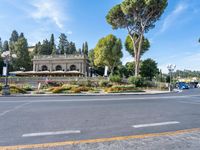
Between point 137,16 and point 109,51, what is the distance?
17.7 meters

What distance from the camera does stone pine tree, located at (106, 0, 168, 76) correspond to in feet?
125

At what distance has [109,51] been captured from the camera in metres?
56.3

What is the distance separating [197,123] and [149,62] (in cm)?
5825

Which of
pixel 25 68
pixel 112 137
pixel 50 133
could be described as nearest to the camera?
pixel 112 137

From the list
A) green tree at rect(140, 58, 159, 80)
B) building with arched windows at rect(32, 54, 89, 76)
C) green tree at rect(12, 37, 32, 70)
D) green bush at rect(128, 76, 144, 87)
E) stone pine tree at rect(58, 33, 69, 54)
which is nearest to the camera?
green bush at rect(128, 76, 144, 87)

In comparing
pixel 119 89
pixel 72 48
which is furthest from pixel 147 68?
pixel 72 48

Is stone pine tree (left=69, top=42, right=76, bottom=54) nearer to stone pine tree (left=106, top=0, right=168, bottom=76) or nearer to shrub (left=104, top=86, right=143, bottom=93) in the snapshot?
stone pine tree (left=106, top=0, right=168, bottom=76)

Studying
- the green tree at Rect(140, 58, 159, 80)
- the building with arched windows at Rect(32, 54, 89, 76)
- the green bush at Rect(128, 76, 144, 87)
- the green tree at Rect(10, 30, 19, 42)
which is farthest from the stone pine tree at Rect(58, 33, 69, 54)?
the green bush at Rect(128, 76, 144, 87)

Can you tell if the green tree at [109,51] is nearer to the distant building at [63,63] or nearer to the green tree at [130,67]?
the green tree at [130,67]

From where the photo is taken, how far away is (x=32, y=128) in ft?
20.3

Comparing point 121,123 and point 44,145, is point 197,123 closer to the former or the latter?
point 121,123

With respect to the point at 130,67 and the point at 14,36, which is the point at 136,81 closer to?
the point at 130,67

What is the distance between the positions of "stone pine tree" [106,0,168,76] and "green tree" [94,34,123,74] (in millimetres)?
12711

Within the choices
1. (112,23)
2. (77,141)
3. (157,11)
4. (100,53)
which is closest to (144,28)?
(157,11)
